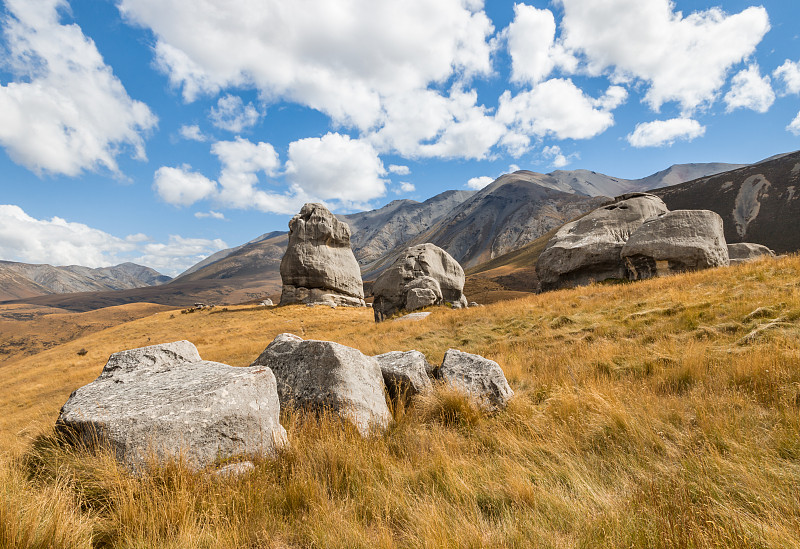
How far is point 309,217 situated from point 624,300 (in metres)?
36.7

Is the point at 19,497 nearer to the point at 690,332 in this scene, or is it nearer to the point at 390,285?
the point at 690,332

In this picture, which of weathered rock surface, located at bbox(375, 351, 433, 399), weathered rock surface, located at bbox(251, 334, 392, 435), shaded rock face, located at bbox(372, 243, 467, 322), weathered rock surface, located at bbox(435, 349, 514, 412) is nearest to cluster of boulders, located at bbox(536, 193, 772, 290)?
shaded rock face, located at bbox(372, 243, 467, 322)

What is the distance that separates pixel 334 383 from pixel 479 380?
2.23 meters

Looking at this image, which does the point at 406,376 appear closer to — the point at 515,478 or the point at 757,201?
the point at 515,478

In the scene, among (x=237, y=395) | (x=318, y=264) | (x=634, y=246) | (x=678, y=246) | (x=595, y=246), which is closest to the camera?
(x=237, y=395)

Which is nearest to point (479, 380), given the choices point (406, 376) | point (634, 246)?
point (406, 376)

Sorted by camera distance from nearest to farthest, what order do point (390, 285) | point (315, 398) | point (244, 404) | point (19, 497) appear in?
1. point (19, 497)
2. point (244, 404)
3. point (315, 398)
4. point (390, 285)

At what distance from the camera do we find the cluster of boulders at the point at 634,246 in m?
16.0

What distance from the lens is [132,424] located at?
129 inches

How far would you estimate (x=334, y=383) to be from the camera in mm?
4594

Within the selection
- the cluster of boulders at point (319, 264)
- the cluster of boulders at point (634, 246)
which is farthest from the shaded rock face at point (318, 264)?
the cluster of boulders at point (634, 246)

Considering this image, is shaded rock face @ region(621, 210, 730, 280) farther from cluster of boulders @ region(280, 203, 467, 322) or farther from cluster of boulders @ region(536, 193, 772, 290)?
cluster of boulders @ region(280, 203, 467, 322)

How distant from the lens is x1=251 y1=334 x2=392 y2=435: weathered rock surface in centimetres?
446

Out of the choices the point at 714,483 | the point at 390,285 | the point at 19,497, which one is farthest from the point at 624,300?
the point at 390,285
